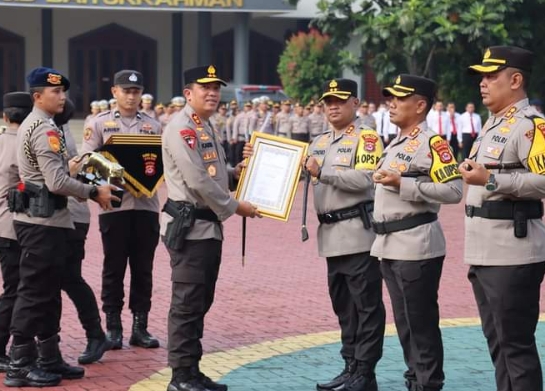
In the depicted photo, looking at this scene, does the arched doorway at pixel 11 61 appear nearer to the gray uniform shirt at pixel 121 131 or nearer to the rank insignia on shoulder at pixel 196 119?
the gray uniform shirt at pixel 121 131

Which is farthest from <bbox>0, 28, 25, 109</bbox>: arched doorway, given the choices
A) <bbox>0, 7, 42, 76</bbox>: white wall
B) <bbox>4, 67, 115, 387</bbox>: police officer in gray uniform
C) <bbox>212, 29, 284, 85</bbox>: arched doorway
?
<bbox>4, 67, 115, 387</bbox>: police officer in gray uniform

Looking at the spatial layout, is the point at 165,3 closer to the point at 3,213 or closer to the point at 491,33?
the point at 491,33

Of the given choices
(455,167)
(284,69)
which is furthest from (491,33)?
(455,167)

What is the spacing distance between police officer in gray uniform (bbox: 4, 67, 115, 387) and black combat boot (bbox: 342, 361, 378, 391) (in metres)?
1.97

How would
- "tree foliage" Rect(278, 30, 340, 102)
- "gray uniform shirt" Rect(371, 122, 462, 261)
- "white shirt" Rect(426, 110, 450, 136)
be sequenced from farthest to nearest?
"tree foliage" Rect(278, 30, 340, 102) < "white shirt" Rect(426, 110, 450, 136) < "gray uniform shirt" Rect(371, 122, 462, 261)

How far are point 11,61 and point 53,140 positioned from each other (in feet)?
124

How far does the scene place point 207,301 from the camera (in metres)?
7.52

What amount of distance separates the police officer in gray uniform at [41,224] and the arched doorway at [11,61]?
36.9 m

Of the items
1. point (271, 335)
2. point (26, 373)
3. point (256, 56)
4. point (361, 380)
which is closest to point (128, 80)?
point (271, 335)

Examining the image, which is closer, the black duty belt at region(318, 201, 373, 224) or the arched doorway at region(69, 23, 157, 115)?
the black duty belt at region(318, 201, 373, 224)

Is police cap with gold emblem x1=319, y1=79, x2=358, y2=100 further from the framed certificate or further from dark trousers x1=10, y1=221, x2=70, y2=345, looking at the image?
dark trousers x1=10, y1=221, x2=70, y2=345

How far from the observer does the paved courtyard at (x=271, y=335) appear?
770cm

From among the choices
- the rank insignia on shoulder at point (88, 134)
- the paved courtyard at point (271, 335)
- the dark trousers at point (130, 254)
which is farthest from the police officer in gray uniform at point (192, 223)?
the rank insignia on shoulder at point (88, 134)

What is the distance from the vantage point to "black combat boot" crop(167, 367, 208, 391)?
7.26 m
